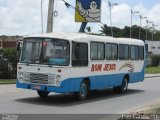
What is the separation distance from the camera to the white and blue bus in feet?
57.7

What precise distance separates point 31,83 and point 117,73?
603cm

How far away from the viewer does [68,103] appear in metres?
18.1

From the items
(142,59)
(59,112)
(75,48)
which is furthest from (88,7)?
(59,112)

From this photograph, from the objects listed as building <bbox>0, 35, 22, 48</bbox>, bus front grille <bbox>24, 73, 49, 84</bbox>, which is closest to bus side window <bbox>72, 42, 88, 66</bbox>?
bus front grille <bbox>24, 73, 49, 84</bbox>

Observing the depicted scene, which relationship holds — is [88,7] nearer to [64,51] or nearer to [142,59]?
[142,59]

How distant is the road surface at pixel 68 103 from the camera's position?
1555 cm

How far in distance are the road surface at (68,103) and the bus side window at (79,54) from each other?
1.55 metres

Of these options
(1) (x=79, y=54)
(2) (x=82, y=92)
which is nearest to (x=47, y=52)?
(1) (x=79, y=54)

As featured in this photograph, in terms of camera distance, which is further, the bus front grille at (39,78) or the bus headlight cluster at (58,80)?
the bus front grille at (39,78)

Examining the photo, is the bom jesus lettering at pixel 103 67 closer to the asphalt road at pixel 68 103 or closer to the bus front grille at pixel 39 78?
the asphalt road at pixel 68 103

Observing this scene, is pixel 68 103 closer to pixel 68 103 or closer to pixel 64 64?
pixel 68 103

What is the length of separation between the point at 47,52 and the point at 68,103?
208 cm

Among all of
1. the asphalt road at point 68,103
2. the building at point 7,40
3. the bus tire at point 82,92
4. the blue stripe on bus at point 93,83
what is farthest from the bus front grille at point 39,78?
the building at point 7,40

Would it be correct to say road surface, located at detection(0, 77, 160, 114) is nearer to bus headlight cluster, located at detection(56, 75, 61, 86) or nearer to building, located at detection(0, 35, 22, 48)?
bus headlight cluster, located at detection(56, 75, 61, 86)
